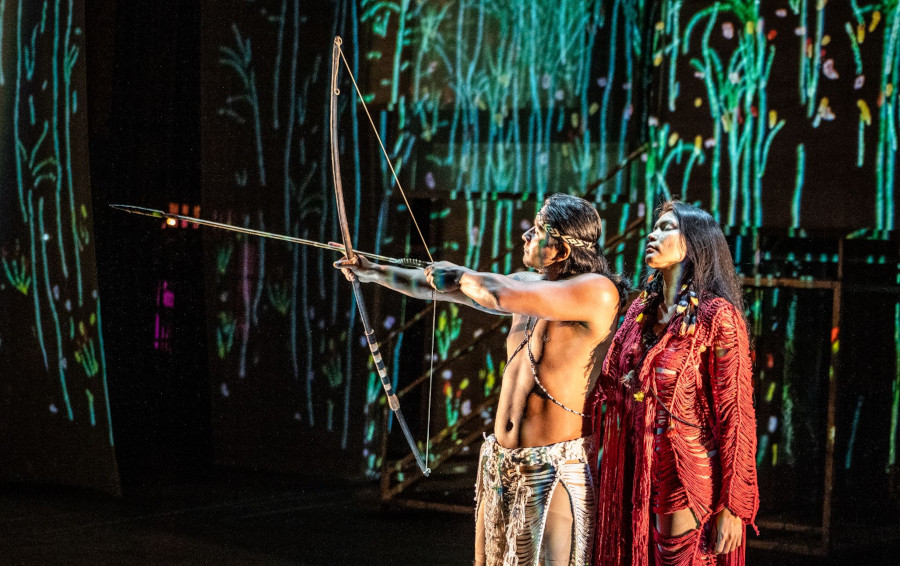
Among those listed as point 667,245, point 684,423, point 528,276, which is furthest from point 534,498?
point 667,245

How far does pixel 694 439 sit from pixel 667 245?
1.72ft

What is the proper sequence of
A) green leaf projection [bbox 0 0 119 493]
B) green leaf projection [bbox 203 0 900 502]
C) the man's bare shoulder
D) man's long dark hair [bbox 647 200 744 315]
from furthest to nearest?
1. green leaf projection [bbox 203 0 900 502]
2. green leaf projection [bbox 0 0 119 493]
3. the man's bare shoulder
4. man's long dark hair [bbox 647 200 744 315]

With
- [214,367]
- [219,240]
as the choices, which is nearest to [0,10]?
[219,240]

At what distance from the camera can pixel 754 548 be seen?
14.5ft

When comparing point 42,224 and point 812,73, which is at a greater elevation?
point 812,73

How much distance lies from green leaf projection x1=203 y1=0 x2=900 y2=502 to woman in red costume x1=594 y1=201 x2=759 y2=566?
90.4 inches

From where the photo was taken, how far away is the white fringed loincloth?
2.60 meters

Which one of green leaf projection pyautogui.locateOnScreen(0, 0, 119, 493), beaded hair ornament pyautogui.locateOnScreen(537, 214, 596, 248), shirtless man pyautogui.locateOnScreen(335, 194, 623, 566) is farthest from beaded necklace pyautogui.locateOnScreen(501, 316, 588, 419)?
green leaf projection pyautogui.locateOnScreen(0, 0, 119, 493)

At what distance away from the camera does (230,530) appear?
15.1 ft

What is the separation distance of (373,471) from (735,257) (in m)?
2.41

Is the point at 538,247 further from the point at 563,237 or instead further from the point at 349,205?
the point at 349,205

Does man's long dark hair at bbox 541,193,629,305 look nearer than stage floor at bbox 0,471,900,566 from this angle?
Yes

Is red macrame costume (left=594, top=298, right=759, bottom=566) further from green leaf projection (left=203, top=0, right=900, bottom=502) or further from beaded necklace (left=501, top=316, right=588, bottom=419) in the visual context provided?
green leaf projection (left=203, top=0, right=900, bottom=502)

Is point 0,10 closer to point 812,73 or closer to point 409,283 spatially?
A: point 409,283
